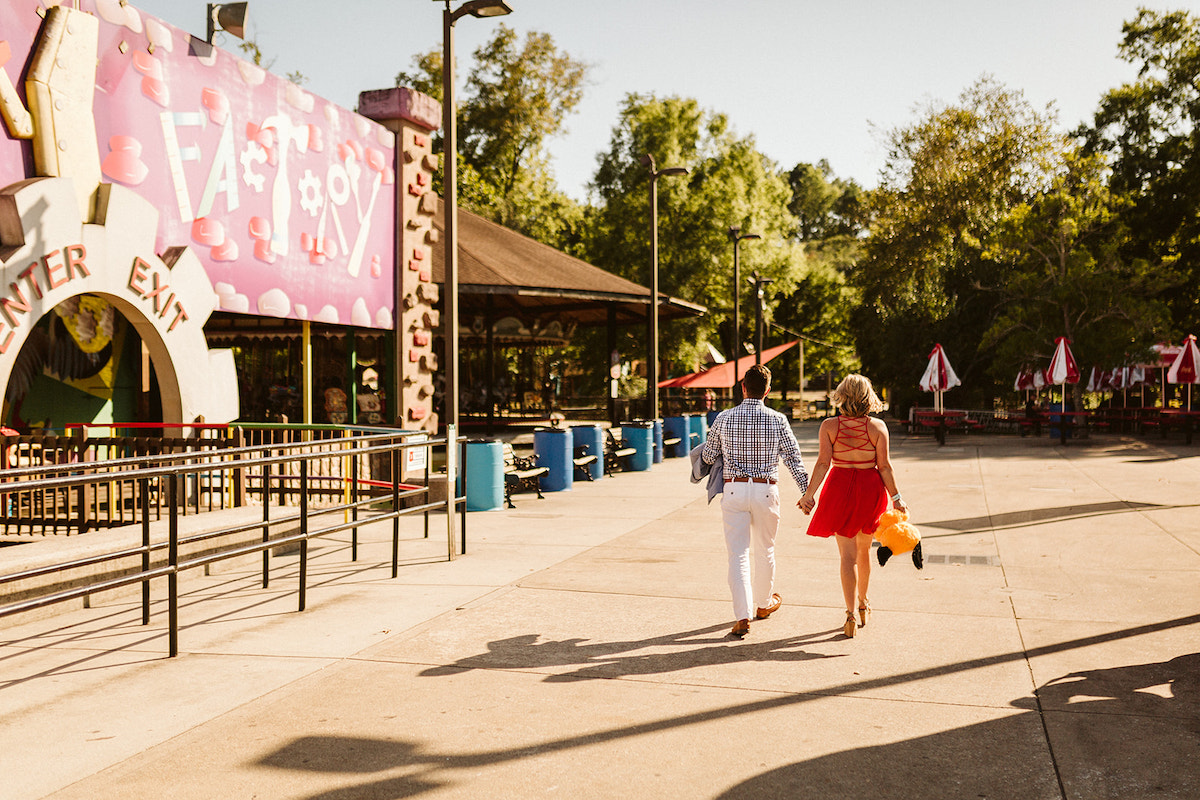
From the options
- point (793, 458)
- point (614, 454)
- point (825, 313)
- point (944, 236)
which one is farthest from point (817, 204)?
point (793, 458)

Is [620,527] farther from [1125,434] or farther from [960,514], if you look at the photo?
[1125,434]

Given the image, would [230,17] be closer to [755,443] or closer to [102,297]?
[102,297]

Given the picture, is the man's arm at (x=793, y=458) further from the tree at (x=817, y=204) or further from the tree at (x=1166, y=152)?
the tree at (x=817, y=204)

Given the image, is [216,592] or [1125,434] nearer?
[216,592]

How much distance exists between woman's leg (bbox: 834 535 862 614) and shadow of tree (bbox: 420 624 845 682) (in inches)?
10.8

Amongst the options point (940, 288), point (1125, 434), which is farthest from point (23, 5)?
point (940, 288)

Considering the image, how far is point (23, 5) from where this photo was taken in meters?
10.1

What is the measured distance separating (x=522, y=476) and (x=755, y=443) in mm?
8414

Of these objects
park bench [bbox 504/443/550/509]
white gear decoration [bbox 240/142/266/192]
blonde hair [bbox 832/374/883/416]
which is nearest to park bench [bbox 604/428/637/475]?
park bench [bbox 504/443/550/509]

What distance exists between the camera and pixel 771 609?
7438mm

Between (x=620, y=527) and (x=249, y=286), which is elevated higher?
(x=249, y=286)

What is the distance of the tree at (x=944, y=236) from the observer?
139 feet

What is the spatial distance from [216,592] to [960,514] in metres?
9.32

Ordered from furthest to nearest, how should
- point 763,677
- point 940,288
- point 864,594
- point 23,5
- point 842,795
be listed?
1. point 940,288
2. point 23,5
3. point 864,594
4. point 763,677
5. point 842,795
